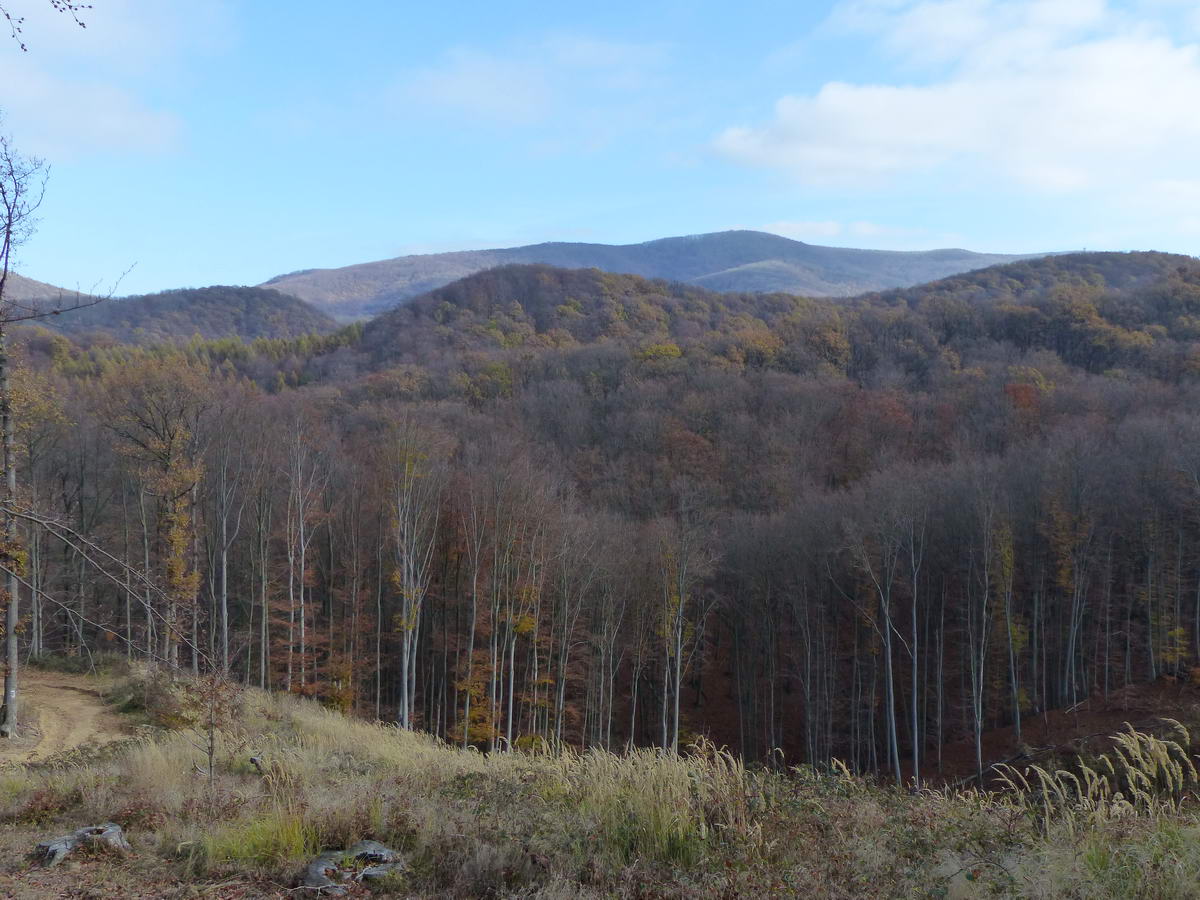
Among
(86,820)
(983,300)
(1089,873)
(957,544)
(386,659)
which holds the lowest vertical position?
(386,659)

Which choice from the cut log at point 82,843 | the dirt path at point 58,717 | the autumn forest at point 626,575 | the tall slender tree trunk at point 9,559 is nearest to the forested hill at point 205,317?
the autumn forest at point 626,575

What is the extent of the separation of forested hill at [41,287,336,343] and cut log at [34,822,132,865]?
4682 inches

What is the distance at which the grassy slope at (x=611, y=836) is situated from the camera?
15.6ft

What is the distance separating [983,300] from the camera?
12294cm

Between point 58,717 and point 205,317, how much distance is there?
139749 mm

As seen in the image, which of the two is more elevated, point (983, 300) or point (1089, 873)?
point (983, 300)

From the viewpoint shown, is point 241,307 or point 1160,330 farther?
point 241,307

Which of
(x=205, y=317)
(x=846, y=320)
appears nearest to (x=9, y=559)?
(x=846, y=320)

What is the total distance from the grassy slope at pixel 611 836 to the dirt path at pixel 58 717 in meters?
9.05

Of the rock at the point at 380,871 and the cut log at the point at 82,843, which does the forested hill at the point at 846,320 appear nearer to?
the rock at the point at 380,871

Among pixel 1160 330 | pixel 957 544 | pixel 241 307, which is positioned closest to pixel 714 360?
pixel 1160 330

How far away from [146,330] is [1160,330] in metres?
136

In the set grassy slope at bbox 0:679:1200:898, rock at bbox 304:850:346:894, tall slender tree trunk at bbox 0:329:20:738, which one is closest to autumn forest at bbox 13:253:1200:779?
tall slender tree trunk at bbox 0:329:20:738

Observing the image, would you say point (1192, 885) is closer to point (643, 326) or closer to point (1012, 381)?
point (1012, 381)
